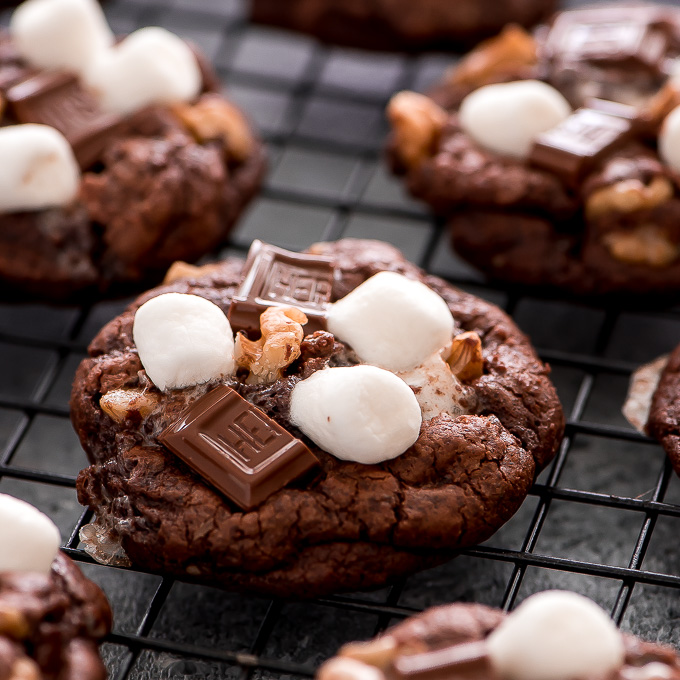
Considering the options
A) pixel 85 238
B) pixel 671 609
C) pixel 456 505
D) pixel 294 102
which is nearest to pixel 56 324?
pixel 85 238

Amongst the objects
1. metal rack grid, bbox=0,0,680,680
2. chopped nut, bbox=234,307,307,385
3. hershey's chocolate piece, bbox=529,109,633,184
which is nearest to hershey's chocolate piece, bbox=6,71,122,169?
metal rack grid, bbox=0,0,680,680

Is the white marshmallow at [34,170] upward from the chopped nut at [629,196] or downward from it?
upward

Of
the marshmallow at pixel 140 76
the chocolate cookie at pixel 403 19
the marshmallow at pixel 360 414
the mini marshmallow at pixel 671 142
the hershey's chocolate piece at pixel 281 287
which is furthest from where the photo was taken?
the chocolate cookie at pixel 403 19

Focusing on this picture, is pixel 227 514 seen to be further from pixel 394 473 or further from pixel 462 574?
pixel 462 574

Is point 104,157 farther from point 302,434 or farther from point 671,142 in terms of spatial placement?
point 671,142

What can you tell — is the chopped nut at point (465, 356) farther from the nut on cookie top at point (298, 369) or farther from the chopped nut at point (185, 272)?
the chopped nut at point (185, 272)

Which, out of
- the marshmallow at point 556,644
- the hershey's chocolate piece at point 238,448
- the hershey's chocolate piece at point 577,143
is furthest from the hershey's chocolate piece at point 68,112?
the marshmallow at point 556,644
